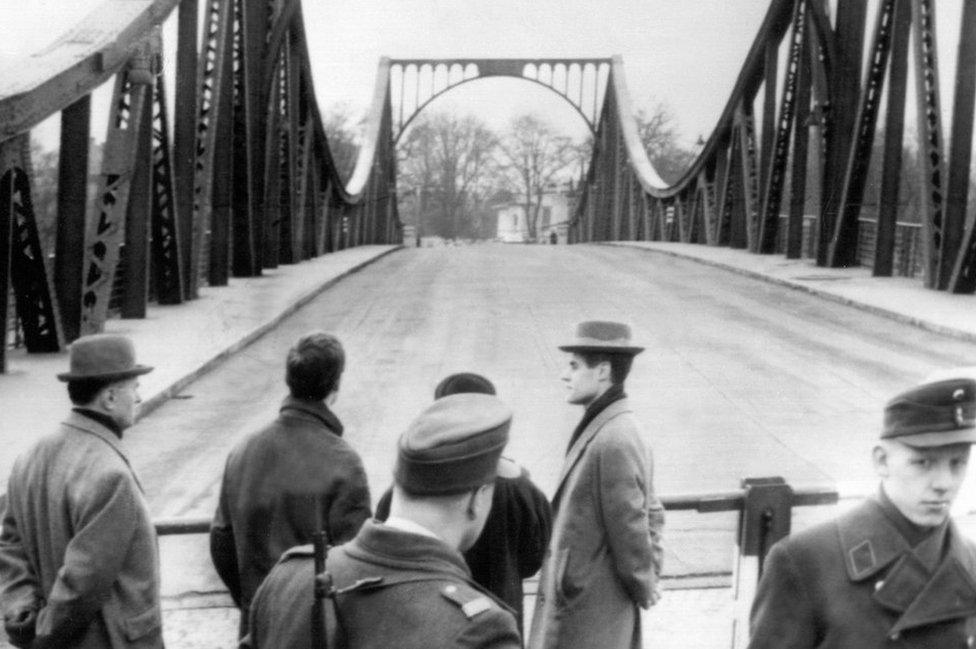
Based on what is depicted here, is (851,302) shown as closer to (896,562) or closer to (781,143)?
(781,143)

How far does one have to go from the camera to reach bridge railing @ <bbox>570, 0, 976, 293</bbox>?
19609 mm

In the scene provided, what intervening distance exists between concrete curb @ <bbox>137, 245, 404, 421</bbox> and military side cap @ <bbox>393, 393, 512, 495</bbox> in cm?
853

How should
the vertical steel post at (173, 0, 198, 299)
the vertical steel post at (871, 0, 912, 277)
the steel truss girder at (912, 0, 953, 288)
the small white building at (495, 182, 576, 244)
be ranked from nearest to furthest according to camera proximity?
the vertical steel post at (173, 0, 198, 299)
the steel truss girder at (912, 0, 953, 288)
the vertical steel post at (871, 0, 912, 277)
the small white building at (495, 182, 576, 244)

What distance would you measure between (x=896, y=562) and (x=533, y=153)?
9288cm

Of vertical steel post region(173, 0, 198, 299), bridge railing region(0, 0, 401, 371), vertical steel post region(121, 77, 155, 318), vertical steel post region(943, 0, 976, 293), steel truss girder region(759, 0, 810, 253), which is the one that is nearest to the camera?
bridge railing region(0, 0, 401, 371)

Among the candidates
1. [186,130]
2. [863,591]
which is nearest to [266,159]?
[186,130]

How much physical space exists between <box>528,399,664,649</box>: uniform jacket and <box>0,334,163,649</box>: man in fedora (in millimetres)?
1286

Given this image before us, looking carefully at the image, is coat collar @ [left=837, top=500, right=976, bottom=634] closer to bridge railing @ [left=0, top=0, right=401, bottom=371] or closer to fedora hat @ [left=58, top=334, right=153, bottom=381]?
fedora hat @ [left=58, top=334, right=153, bottom=381]

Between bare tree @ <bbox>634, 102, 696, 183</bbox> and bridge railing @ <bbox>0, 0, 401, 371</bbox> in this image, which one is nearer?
bridge railing @ <bbox>0, 0, 401, 371</bbox>

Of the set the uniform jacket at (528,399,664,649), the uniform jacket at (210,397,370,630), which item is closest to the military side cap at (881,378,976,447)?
the uniform jacket at (528,399,664,649)

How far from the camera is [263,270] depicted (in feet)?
82.0

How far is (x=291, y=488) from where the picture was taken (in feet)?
14.3

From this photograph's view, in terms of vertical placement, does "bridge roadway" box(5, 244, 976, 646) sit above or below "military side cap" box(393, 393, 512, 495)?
below

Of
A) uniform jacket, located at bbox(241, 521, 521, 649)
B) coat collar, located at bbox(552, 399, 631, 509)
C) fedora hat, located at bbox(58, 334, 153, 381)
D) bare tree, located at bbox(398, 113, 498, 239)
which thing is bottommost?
bare tree, located at bbox(398, 113, 498, 239)
